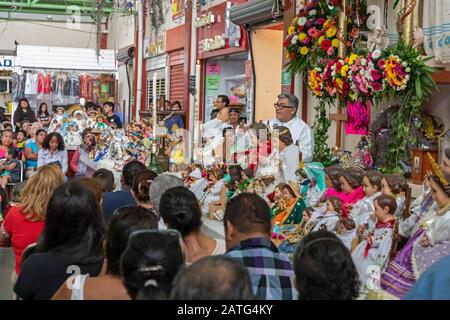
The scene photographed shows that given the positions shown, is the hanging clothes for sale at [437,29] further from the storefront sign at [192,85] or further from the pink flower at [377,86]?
the storefront sign at [192,85]

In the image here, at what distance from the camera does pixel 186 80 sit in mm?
13609

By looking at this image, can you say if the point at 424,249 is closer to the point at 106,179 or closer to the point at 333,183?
the point at 333,183

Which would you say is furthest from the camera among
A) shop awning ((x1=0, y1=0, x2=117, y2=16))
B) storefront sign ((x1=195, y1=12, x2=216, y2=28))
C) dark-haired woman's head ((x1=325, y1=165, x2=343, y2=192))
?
shop awning ((x1=0, y1=0, x2=117, y2=16))

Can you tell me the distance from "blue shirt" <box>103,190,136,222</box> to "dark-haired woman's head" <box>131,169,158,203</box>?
53 millimetres

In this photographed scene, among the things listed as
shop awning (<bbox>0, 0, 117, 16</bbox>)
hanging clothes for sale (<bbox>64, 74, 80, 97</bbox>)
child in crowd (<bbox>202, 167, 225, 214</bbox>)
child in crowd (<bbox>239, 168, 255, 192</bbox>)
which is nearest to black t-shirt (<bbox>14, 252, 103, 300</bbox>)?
child in crowd (<bbox>239, 168, 255, 192</bbox>)

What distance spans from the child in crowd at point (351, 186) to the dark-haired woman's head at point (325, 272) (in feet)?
7.33

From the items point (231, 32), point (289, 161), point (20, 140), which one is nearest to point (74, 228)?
point (289, 161)

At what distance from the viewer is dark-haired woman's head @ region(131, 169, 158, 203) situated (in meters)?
4.60

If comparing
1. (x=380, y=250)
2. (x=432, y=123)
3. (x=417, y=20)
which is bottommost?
(x=380, y=250)

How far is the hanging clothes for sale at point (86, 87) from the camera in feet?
59.1

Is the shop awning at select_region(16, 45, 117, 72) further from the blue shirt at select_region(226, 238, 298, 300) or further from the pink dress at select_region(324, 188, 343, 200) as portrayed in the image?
the blue shirt at select_region(226, 238, 298, 300)
